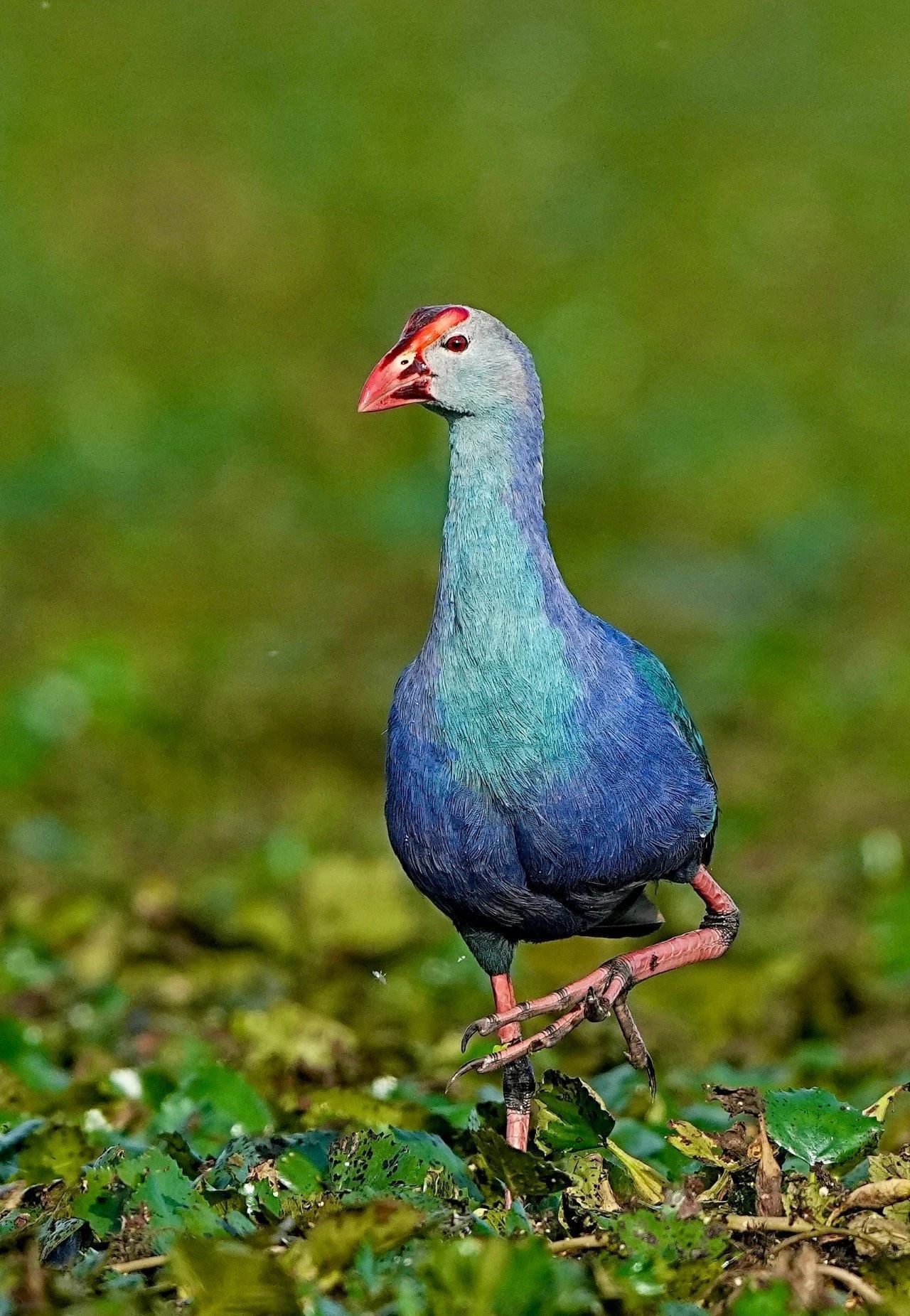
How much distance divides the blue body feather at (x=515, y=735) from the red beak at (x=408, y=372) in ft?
0.29

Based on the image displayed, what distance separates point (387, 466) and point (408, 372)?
22.8ft

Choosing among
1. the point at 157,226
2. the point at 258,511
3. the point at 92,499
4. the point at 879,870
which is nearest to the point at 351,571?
the point at 258,511

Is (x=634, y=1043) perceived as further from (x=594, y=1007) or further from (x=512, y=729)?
(x=512, y=729)

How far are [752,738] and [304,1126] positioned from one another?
342 centimetres

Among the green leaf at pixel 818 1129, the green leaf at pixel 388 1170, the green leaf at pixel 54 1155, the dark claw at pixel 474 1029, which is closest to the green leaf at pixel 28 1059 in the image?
the green leaf at pixel 54 1155

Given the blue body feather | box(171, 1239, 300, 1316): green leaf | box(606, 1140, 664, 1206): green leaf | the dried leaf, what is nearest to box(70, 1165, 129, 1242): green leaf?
box(171, 1239, 300, 1316): green leaf

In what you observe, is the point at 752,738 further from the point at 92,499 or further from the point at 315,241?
the point at 315,241

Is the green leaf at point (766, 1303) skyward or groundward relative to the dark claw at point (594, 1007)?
groundward

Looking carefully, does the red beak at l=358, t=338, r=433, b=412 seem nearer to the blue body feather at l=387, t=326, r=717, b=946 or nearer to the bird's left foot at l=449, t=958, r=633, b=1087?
the blue body feather at l=387, t=326, r=717, b=946

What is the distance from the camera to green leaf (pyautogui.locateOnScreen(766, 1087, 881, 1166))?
3.11 m

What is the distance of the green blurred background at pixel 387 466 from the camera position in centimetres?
545

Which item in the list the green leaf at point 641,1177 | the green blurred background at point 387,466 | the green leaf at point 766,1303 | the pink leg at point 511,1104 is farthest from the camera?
the green blurred background at point 387,466

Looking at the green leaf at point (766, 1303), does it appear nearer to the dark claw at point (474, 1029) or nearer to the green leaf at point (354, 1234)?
the green leaf at point (354, 1234)

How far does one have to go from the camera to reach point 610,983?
3357 mm
